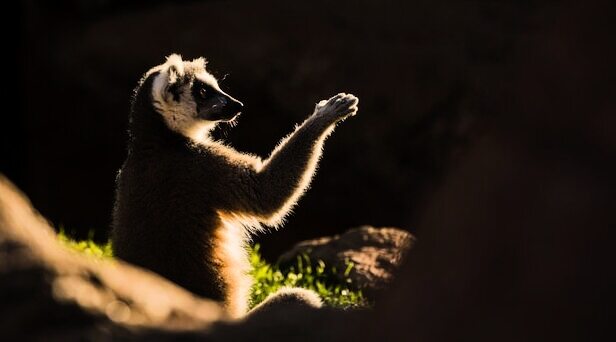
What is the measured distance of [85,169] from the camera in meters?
11.8

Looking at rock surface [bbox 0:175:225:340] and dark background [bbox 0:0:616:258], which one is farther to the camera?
dark background [bbox 0:0:616:258]

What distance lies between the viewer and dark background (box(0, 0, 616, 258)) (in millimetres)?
10711

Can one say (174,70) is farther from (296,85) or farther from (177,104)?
(296,85)

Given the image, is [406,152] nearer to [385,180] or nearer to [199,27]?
[385,180]

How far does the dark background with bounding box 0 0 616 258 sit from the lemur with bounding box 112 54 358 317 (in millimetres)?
3955

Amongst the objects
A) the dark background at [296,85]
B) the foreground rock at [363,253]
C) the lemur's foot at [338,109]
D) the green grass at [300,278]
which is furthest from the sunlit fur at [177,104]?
the dark background at [296,85]

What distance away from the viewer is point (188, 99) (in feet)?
21.0

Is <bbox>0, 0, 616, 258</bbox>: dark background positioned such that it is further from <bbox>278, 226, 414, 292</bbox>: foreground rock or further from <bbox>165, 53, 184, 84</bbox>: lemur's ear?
<bbox>165, 53, 184, 84</bbox>: lemur's ear

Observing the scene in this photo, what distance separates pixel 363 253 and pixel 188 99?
229cm

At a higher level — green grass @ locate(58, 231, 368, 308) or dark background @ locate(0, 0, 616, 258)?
dark background @ locate(0, 0, 616, 258)

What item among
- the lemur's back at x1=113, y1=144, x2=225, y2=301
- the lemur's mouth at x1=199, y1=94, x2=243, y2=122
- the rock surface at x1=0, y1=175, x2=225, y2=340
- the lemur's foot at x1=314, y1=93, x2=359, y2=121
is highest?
the lemur's mouth at x1=199, y1=94, x2=243, y2=122

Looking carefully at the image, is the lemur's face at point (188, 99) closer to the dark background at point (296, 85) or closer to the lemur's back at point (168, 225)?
the lemur's back at point (168, 225)

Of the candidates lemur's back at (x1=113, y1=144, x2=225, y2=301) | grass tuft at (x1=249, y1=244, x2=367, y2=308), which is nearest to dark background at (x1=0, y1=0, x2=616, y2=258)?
grass tuft at (x1=249, y1=244, x2=367, y2=308)

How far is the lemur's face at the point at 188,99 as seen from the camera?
6.17 metres
